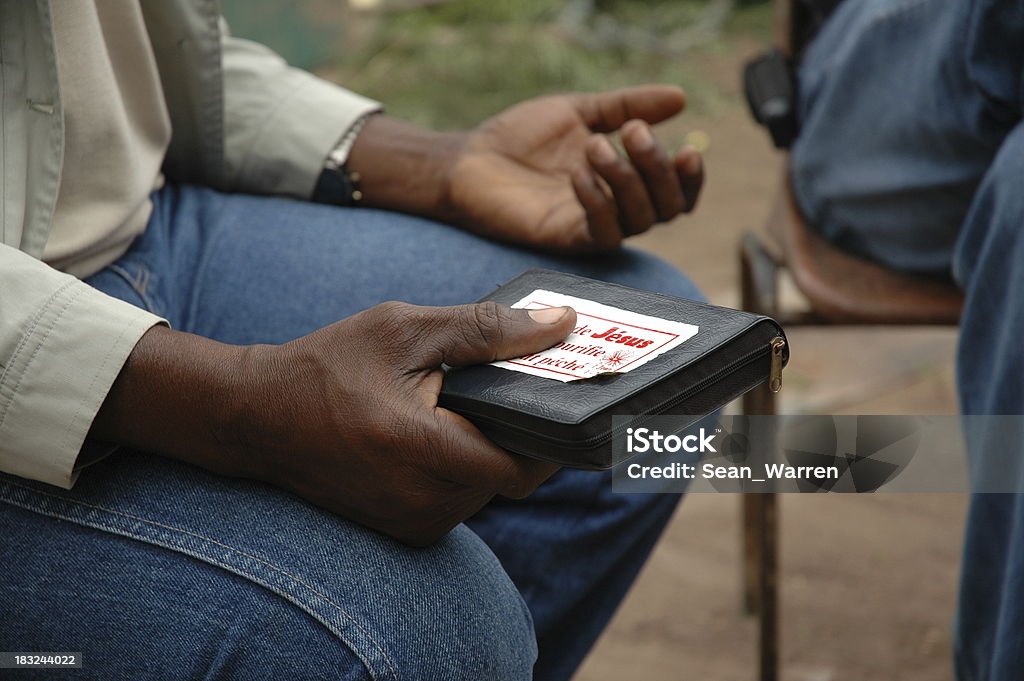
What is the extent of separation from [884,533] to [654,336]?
1160 mm

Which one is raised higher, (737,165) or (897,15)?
(897,15)

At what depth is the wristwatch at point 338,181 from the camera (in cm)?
116

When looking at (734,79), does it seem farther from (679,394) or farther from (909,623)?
(679,394)

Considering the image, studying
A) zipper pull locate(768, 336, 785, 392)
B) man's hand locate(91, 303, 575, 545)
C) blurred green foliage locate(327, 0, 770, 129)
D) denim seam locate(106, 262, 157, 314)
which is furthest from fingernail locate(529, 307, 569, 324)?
blurred green foliage locate(327, 0, 770, 129)

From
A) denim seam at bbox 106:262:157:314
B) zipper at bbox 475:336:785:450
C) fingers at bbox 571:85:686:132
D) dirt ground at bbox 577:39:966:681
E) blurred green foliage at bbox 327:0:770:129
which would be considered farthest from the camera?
blurred green foliage at bbox 327:0:770:129

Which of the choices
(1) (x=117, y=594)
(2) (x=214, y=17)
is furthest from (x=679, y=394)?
(2) (x=214, y=17)

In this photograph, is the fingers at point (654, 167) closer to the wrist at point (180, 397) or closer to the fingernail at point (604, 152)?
the fingernail at point (604, 152)

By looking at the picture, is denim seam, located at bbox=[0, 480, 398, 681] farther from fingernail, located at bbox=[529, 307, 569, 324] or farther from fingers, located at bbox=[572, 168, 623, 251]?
fingers, located at bbox=[572, 168, 623, 251]

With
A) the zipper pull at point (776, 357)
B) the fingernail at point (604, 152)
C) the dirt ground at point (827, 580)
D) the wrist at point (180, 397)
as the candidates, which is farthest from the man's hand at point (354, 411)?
the dirt ground at point (827, 580)

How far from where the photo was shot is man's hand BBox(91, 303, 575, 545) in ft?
2.33

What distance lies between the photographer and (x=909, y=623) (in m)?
1.55

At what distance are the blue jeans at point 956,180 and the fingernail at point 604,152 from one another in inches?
14.1

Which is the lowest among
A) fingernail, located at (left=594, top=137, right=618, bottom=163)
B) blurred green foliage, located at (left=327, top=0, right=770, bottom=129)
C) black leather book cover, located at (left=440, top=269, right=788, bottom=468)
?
blurred green foliage, located at (left=327, top=0, right=770, bottom=129)

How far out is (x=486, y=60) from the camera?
3.70 metres
